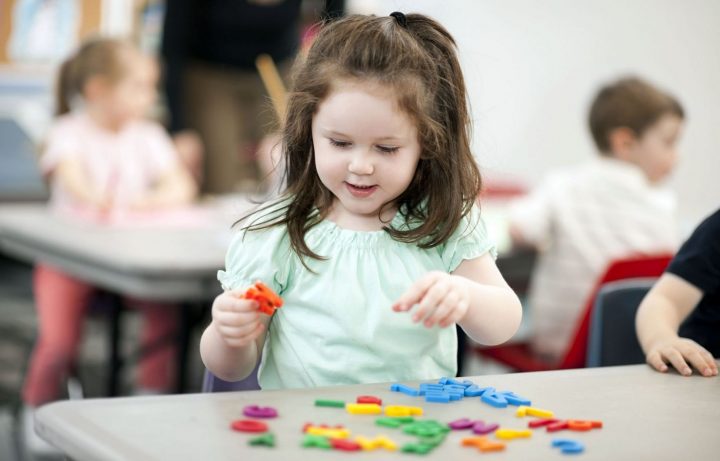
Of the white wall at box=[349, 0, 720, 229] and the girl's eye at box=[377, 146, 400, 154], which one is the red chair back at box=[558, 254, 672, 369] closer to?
the girl's eye at box=[377, 146, 400, 154]

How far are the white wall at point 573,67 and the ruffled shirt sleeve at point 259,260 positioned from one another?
7.32 ft

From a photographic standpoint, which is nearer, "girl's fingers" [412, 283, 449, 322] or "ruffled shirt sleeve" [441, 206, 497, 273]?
"girl's fingers" [412, 283, 449, 322]

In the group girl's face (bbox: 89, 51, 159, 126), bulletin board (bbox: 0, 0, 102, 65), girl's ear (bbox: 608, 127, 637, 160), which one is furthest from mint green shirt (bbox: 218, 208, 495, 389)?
bulletin board (bbox: 0, 0, 102, 65)

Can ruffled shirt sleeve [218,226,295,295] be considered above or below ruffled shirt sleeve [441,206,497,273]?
below

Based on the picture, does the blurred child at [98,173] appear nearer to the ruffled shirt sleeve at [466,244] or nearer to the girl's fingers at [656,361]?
the ruffled shirt sleeve at [466,244]

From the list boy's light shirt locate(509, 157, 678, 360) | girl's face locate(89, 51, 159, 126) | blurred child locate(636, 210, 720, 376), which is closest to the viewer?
blurred child locate(636, 210, 720, 376)

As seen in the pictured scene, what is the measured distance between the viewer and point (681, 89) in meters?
4.22

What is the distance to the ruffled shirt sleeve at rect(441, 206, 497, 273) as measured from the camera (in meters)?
1.36

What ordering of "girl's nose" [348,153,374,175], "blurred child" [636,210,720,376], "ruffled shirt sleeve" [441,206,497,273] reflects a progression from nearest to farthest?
1. "girl's nose" [348,153,374,175]
2. "ruffled shirt sleeve" [441,206,497,273]
3. "blurred child" [636,210,720,376]

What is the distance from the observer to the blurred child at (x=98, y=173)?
3006 millimetres

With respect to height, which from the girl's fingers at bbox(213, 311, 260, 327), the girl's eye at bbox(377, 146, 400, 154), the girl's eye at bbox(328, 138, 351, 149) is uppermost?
the girl's eye at bbox(328, 138, 351, 149)

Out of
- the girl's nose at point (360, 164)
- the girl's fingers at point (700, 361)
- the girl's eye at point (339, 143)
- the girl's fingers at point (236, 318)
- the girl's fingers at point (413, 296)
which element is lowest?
the girl's fingers at point (700, 361)

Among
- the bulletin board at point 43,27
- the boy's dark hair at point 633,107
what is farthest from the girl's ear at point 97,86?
the bulletin board at point 43,27

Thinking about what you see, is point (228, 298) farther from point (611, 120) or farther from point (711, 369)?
point (611, 120)
